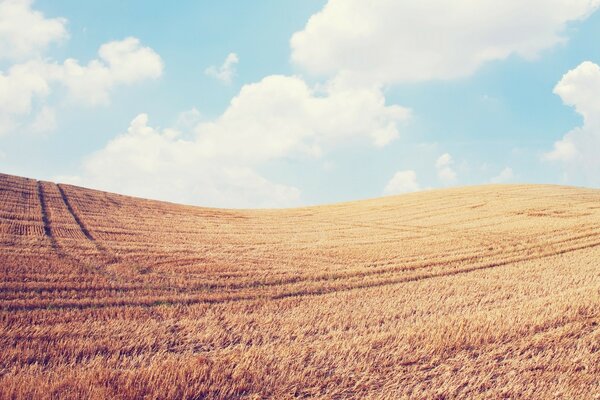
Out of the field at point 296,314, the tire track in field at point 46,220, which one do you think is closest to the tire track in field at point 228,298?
the field at point 296,314

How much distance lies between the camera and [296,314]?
1023cm

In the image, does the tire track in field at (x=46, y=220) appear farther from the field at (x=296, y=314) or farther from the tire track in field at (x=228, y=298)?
the tire track in field at (x=228, y=298)

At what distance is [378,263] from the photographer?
669 inches

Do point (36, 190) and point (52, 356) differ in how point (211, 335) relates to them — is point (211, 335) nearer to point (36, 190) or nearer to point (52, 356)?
point (52, 356)

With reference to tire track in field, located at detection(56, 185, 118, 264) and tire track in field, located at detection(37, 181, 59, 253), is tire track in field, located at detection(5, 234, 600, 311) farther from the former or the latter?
tire track in field, located at detection(37, 181, 59, 253)

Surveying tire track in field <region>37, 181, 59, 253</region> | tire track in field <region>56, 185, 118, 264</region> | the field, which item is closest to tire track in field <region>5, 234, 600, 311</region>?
the field

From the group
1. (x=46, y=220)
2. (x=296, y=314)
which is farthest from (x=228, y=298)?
(x=46, y=220)

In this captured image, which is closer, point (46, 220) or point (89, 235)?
point (89, 235)

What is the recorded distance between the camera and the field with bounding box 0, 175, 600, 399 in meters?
6.28

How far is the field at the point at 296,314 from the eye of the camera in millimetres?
6277

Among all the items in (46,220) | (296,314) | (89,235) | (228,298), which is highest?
(46,220)

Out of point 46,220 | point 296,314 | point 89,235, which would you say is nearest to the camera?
point 296,314

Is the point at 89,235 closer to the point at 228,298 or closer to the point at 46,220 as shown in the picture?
the point at 46,220

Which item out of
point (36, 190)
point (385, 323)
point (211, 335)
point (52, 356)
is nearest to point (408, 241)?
point (385, 323)
